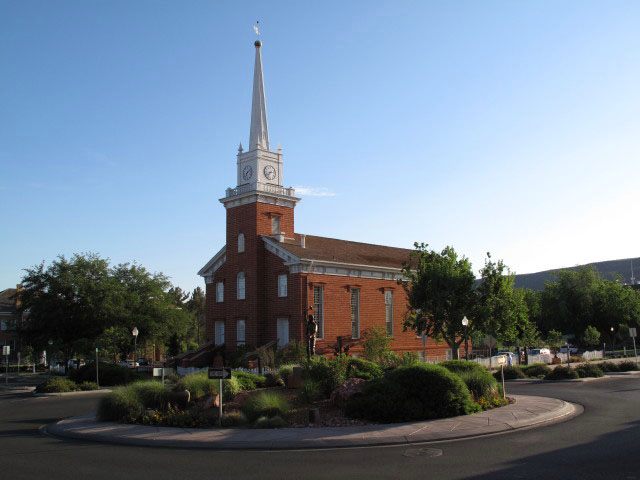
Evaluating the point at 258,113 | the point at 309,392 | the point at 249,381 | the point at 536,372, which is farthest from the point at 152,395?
the point at 258,113

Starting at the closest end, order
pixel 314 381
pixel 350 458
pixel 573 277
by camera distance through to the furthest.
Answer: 1. pixel 350 458
2. pixel 314 381
3. pixel 573 277

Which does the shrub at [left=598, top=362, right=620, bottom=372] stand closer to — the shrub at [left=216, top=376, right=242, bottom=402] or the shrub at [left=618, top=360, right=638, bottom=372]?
the shrub at [left=618, top=360, right=638, bottom=372]

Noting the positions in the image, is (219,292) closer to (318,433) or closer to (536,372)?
(536,372)

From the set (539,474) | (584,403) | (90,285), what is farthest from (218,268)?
(539,474)

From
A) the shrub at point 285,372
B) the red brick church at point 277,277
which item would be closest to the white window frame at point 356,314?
the red brick church at point 277,277

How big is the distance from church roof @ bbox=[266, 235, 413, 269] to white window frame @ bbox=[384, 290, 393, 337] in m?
2.37

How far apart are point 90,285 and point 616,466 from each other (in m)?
42.9

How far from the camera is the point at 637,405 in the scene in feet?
63.0

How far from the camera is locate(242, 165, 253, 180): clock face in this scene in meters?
44.4

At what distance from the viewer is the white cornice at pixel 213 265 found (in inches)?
1849

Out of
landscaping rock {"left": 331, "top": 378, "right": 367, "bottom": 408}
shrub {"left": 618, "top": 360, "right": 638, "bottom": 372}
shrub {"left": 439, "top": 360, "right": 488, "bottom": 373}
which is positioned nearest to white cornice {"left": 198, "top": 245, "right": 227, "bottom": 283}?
shrub {"left": 439, "top": 360, "right": 488, "bottom": 373}

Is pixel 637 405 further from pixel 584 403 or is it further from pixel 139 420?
pixel 139 420

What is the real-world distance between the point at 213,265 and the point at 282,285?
8.44 meters

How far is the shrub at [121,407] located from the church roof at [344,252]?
2266 centimetres
